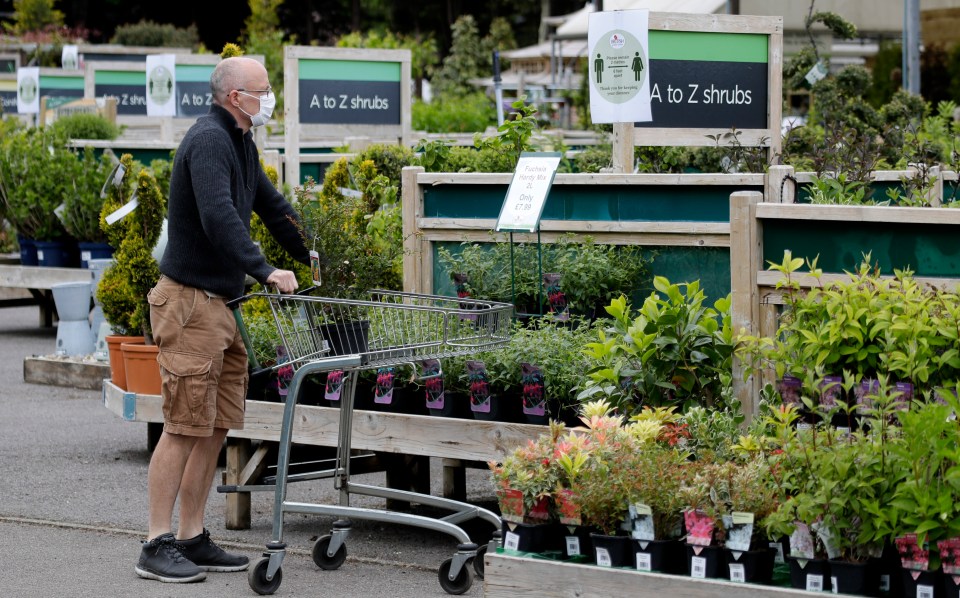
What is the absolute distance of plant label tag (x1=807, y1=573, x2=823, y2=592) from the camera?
349 centimetres

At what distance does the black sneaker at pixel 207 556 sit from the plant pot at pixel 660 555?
80.7 inches

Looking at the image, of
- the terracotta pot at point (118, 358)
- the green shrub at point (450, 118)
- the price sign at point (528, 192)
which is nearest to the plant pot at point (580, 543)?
the price sign at point (528, 192)

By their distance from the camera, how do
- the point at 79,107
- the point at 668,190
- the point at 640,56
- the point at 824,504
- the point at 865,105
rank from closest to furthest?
the point at 824,504 → the point at 668,190 → the point at 640,56 → the point at 865,105 → the point at 79,107

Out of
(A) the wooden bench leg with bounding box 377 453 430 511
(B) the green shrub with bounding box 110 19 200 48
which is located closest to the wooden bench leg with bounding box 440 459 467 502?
(A) the wooden bench leg with bounding box 377 453 430 511

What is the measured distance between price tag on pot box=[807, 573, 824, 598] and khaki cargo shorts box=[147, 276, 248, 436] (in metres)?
2.50

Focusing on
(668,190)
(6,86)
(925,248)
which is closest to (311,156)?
(668,190)

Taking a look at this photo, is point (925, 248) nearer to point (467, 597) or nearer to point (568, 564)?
point (568, 564)

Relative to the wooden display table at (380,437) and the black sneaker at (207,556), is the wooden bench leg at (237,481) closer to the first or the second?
the wooden display table at (380,437)

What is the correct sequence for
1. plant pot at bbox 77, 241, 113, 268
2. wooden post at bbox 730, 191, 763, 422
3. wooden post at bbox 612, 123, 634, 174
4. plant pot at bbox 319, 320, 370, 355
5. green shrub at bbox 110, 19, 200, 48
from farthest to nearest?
1. green shrub at bbox 110, 19, 200, 48
2. plant pot at bbox 77, 241, 113, 268
3. wooden post at bbox 612, 123, 634, 174
4. plant pot at bbox 319, 320, 370, 355
5. wooden post at bbox 730, 191, 763, 422

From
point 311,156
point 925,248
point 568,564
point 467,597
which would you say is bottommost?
point 467,597

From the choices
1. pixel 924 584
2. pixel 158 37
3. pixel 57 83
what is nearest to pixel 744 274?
pixel 924 584

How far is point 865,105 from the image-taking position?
34.3ft

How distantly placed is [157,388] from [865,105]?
6227 millimetres

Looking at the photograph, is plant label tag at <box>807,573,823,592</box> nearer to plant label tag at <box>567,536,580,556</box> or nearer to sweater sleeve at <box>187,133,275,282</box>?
plant label tag at <box>567,536,580,556</box>
